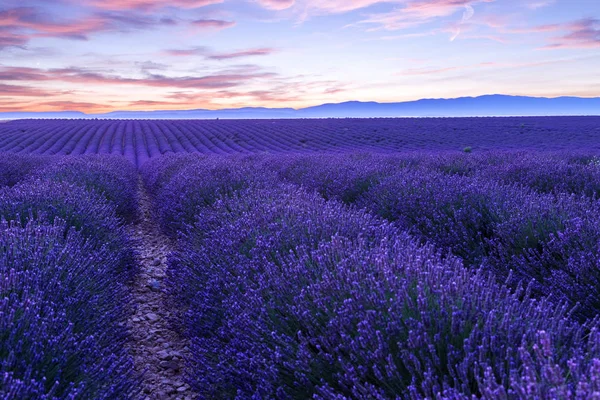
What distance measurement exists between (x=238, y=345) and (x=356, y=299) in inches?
30.3

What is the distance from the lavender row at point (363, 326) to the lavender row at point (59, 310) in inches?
20.7

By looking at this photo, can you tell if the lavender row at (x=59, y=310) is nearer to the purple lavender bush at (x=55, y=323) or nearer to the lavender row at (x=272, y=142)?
the purple lavender bush at (x=55, y=323)

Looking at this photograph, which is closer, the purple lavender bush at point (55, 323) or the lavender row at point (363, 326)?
the lavender row at point (363, 326)

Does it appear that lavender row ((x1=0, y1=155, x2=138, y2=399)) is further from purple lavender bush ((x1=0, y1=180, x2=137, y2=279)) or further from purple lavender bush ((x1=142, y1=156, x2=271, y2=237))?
purple lavender bush ((x1=142, y1=156, x2=271, y2=237))

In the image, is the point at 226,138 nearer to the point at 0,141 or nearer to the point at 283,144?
the point at 283,144

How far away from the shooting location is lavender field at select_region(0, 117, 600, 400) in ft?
5.16

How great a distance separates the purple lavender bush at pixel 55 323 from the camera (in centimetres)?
167

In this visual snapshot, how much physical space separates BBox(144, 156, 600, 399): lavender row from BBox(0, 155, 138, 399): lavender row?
0.53 meters

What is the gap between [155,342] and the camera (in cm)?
345

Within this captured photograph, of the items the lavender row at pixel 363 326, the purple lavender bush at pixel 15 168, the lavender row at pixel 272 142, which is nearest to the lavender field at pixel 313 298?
the lavender row at pixel 363 326

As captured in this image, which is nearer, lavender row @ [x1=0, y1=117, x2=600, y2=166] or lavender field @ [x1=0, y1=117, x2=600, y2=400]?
lavender field @ [x1=0, y1=117, x2=600, y2=400]

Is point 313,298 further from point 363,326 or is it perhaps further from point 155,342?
point 155,342

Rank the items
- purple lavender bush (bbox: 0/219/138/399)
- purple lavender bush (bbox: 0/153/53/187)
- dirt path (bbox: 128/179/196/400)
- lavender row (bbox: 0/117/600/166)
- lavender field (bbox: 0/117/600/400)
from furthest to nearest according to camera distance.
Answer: lavender row (bbox: 0/117/600/166), purple lavender bush (bbox: 0/153/53/187), dirt path (bbox: 128/179/196/400), purple lavender bush (bbox: 0/219/138/399), lavender field (bbox: 0/117/600/400)

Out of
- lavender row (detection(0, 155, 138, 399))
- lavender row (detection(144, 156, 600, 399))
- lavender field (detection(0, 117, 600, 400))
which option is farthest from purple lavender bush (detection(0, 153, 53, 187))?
lavender row (detection(144, 156, 600, 399))
